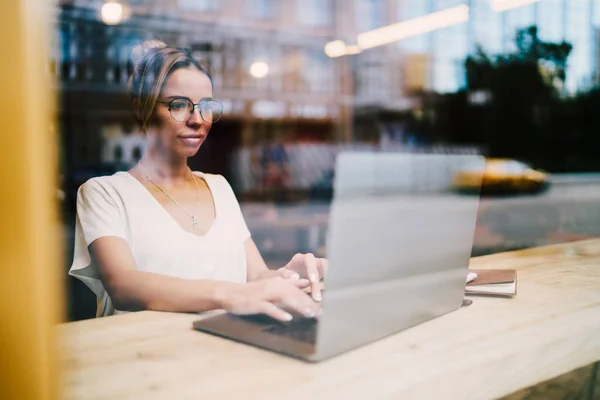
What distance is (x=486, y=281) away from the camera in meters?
1.29

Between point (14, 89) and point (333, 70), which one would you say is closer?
point (14, 89)

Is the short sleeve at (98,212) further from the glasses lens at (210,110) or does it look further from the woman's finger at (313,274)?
the woman's finger at (313,274)

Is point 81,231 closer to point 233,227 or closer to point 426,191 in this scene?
point 233,227

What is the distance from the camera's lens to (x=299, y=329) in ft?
2.96

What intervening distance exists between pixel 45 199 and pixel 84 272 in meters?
0.79

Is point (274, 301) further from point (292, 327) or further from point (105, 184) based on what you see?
point (105, 184)

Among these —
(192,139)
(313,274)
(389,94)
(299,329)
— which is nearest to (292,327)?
(299,329)

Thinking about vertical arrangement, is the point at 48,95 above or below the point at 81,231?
above

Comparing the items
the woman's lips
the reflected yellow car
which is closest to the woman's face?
the woman's lips

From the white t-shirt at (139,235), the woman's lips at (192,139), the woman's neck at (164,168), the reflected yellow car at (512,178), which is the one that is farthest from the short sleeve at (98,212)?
the reflected yellow car at (512,178)

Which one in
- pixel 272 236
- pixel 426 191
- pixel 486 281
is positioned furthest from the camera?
pixel 272 236

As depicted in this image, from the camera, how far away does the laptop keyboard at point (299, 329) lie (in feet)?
2.83

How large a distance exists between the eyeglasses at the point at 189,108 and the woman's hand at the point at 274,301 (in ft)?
1.90

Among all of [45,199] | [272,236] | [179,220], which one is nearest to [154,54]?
[179,220]
